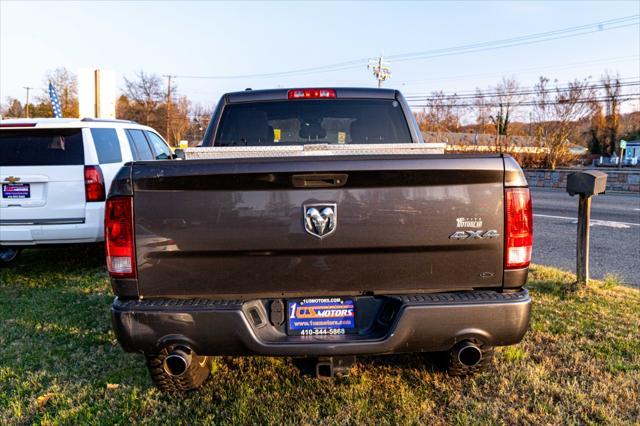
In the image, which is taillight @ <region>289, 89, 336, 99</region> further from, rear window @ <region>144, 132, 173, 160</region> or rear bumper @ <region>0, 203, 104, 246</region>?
rear window @ <region>144, 132, 173, 160</region>

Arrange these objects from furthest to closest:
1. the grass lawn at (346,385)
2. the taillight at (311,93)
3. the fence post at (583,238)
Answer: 1. the fence post at (583,238)
2. the taillight at (311,93)
3. the grass lawn at (346,385)

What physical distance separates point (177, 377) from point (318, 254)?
1244 mm

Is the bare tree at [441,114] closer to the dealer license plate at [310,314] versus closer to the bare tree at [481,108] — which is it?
the bare tree at [481,108]

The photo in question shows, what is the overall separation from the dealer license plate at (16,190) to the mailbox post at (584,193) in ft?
19.4

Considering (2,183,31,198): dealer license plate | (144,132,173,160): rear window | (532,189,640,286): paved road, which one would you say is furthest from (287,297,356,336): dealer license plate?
(144,132,173,160): rear window

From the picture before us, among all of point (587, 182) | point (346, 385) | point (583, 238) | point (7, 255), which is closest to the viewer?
point (346, 385)

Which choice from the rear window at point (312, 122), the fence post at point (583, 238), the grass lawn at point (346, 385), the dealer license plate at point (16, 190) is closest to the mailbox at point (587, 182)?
the fence post at point (583, 238)

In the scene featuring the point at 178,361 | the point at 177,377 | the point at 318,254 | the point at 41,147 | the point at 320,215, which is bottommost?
the point at 177,377

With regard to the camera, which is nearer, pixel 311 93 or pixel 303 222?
pixel 303 222

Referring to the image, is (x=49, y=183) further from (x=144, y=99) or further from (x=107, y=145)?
(x=144, y=99)

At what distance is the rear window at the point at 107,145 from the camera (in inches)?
229

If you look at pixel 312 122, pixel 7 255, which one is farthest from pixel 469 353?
pixel 7 255

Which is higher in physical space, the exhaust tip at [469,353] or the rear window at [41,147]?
the rear window at [41,147]

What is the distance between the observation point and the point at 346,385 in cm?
318
